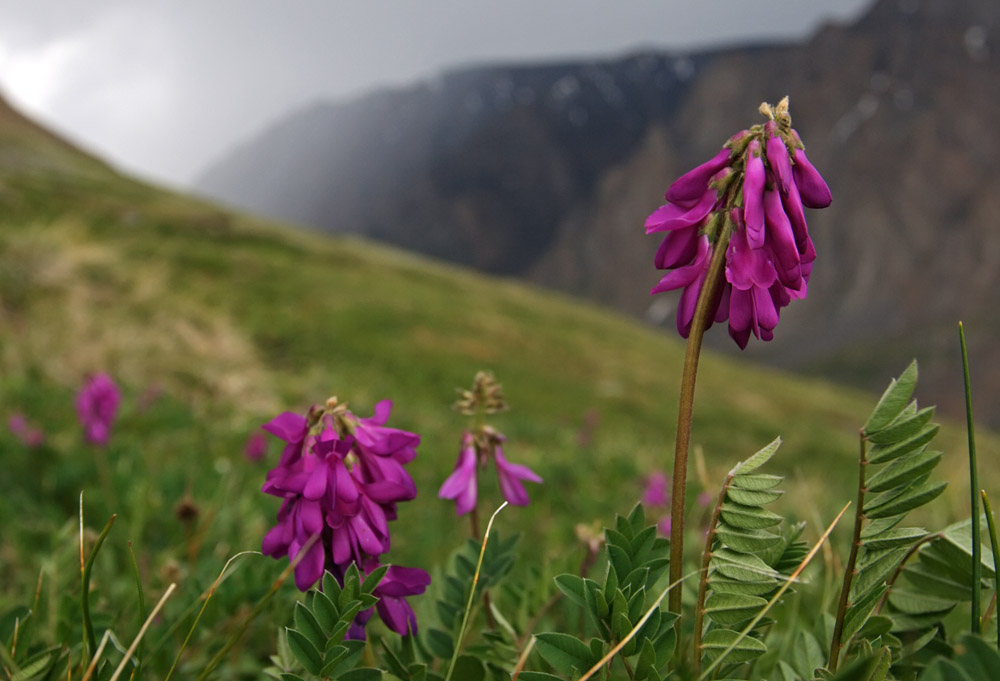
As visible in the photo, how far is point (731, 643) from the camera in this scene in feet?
4.01

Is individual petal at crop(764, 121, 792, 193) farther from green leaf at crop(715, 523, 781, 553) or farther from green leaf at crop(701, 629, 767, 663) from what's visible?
green leaf at crop(701, 629, 767, 663)

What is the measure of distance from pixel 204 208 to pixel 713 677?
120 ft

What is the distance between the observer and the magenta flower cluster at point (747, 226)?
119 centimetres

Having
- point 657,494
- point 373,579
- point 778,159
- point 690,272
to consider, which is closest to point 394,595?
point 373,579

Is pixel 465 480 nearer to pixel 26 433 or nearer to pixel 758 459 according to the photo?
pixel 758 459

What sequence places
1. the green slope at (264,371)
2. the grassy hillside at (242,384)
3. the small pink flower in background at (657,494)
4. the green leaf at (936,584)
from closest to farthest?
1. the green leaf at (936,584)
2. the grassy hillside at (242,384)
3. the green slope at (264,371)
4. the small pink flower in background at (657,494)

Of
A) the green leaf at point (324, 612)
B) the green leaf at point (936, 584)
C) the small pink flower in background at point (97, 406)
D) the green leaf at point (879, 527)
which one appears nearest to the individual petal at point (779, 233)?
the green leaf at point (879, 527)

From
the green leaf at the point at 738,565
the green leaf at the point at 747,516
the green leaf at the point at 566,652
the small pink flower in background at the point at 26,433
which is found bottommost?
the small pink flower in background at the point at 26,433

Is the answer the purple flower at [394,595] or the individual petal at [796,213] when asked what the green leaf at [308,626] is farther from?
the individual petal at [796,213]

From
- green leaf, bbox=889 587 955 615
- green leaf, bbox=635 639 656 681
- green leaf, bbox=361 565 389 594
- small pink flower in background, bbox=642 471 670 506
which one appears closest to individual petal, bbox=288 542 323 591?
green leaf, bbox=361 565 389 594

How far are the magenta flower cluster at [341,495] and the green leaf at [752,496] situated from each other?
0.55 meters

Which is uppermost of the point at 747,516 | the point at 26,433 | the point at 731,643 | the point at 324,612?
the point at 747,516

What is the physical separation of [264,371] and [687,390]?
31.7 feet

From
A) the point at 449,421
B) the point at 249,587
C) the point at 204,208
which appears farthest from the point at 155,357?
the point at 204,208
